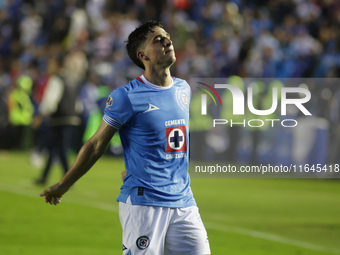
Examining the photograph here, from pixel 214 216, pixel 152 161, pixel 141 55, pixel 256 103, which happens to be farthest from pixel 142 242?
pixel 256 103

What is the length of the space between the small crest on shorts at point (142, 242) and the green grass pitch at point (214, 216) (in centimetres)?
387

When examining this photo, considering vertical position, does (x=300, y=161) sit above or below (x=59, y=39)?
below

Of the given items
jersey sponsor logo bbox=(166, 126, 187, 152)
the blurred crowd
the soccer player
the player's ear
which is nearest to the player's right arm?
the soccer player

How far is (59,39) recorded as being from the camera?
25.0 m

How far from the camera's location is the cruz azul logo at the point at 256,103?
16469mm

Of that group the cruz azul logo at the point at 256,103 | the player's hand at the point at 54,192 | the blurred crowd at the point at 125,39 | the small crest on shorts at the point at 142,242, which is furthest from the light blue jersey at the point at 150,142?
the cruz azul logo at the point at 256,103

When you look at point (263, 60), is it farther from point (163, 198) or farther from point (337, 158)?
point (163, 198)

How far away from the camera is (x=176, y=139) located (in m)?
5.14

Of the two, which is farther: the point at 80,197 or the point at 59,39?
the point at 59,39

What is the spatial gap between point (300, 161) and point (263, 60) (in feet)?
11.1

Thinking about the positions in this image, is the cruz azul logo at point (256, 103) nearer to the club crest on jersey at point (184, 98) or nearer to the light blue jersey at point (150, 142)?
the club crest on jersey at point (184, 98)

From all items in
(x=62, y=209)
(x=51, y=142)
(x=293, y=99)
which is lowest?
(x=62, y=209)

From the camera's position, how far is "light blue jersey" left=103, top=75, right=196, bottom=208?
503cm

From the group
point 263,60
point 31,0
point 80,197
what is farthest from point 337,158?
point 31,0
